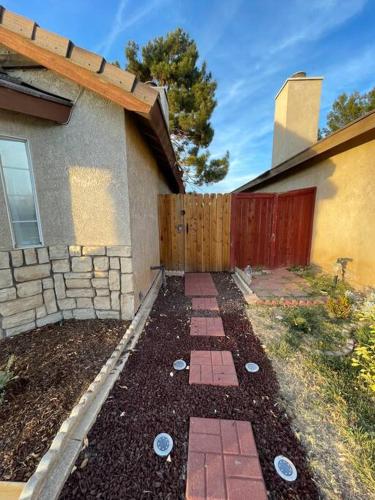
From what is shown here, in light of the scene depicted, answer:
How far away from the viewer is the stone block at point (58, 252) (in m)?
3.23

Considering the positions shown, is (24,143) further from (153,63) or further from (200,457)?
(153,63)

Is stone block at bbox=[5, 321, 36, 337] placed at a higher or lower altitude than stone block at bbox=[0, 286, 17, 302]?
lower

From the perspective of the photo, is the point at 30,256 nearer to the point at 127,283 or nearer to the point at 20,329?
the point at 20,329

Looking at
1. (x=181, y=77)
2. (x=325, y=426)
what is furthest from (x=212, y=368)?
(x=181, y=77)

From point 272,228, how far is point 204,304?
3.21 m

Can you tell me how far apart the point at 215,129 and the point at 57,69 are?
392 inches

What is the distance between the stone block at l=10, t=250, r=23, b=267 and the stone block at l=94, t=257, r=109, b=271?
3.03 feet

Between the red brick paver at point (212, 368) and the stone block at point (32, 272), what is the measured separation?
2.37 meters

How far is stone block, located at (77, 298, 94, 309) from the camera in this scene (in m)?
3.43

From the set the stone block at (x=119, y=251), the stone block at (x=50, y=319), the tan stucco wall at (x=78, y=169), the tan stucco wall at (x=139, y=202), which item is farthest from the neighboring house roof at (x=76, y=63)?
the stone block at (x=50, y=319)

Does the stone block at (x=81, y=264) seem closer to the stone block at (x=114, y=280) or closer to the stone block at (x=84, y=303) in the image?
the stone block at (x=114, y=280)

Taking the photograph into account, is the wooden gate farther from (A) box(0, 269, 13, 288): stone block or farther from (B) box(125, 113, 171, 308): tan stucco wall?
(A) box(0, 269, 13, 288): stone block

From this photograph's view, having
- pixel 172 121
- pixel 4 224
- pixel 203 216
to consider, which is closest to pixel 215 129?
pixel 172 121

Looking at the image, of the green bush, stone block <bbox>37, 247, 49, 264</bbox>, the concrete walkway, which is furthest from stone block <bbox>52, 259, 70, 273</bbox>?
the green bush
